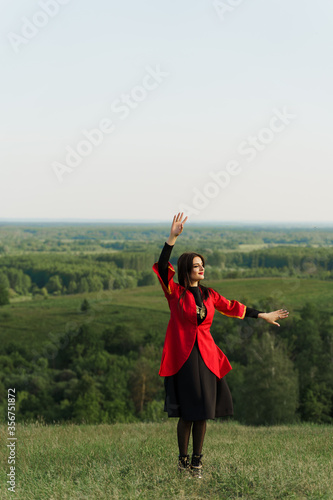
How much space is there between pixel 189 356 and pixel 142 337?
243ft

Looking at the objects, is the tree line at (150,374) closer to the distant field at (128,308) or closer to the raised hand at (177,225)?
the distant field at (128,308)

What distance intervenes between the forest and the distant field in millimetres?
266

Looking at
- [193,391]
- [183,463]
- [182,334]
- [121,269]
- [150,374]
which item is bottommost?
[150,374]

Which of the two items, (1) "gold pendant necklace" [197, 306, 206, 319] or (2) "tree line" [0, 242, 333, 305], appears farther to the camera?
(2) "tree line" [0, 242, 333, 305]

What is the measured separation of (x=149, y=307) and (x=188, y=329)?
97.9 meters

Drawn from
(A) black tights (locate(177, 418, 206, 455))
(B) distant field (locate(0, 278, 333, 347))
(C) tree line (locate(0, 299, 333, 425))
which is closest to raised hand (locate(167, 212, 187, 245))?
(A) black tights (locate(177, 418, 206, 455))

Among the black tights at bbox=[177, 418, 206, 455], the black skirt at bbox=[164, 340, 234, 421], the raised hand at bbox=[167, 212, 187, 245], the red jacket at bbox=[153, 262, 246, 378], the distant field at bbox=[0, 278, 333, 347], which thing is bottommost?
the distant field at bbox=[0, 278, 333, 347]

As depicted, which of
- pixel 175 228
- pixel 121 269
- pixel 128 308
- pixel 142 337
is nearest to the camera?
pixel 175 228

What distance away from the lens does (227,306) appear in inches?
254

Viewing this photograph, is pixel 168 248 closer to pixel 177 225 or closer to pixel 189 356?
pixel 177 225

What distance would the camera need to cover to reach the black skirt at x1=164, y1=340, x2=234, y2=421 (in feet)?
19.5

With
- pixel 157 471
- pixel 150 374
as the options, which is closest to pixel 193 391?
pixel 157 471

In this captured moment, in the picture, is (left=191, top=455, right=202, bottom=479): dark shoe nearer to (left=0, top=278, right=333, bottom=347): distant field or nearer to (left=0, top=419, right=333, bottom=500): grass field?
(left=0, top=419, right=333, bottom=500): grass field

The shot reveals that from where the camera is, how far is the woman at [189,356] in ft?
19.5
